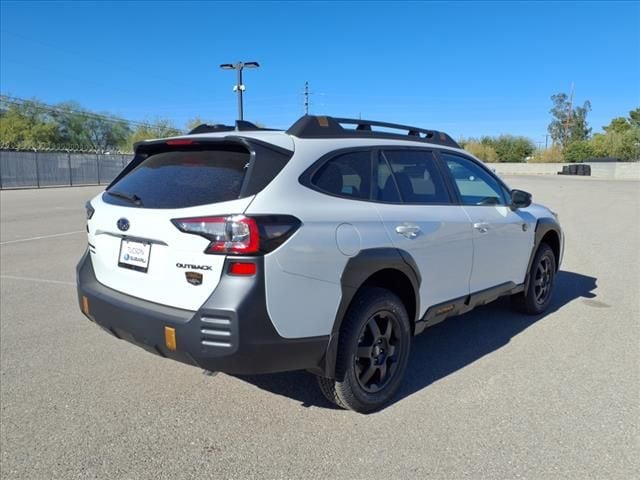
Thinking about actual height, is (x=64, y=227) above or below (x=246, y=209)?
below

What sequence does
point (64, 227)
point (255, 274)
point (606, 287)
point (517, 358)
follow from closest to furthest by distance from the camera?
point (255, 274)
point (517, 358)
point (606, 287)
point (64, 227)

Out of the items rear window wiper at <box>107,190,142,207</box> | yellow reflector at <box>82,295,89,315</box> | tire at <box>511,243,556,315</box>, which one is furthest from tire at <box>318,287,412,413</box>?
tire at <box>511,243,556,315</box>

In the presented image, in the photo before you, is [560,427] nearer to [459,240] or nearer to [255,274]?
[459,240]

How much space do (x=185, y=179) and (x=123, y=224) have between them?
0.48 meters

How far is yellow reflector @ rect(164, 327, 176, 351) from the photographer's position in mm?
2666

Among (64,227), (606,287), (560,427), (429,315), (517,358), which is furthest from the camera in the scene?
(64,227)

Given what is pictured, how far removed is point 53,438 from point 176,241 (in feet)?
Answer: 4.64

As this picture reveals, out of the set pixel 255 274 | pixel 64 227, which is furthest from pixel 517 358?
pixel 64 227

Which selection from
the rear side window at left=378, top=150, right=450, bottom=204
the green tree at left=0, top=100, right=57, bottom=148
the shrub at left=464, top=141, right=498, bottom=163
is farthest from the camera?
the shrub at left=464, top=141, right=498, bottom=163

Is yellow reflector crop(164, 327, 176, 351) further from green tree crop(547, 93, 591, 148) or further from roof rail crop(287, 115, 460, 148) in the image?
green tree crop(547, 93, 591, 148)

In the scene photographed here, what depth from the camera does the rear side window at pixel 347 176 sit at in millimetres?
2960

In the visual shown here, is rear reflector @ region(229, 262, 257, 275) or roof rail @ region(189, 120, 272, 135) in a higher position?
roof rail @ region(189, 120, 272, 135)

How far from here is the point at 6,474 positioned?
2.57 metres

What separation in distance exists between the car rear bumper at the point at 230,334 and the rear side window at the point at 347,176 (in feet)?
2.36
